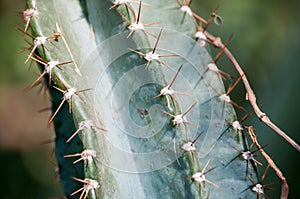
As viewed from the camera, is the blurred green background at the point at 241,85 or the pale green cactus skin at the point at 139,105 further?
the blurred green background at the point at 241,85

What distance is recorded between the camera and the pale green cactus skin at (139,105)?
6.64 feet

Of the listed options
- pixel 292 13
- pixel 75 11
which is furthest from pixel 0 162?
pixel 75 11

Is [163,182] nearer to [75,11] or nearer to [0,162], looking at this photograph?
[75,11]

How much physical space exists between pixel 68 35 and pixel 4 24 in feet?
12.6

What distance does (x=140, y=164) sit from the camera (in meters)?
2.12

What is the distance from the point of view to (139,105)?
2.12m

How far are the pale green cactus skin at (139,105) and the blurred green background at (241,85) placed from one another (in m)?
1.41

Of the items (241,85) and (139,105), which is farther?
(241,85)

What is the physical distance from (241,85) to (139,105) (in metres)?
2.23

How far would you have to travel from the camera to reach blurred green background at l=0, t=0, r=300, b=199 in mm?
3768

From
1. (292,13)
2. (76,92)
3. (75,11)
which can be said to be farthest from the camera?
(292,13)

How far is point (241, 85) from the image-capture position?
4230 mm

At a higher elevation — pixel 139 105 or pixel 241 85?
pixel 241 85

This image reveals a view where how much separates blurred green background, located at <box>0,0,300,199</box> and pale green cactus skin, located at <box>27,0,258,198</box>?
1407 millimetres
